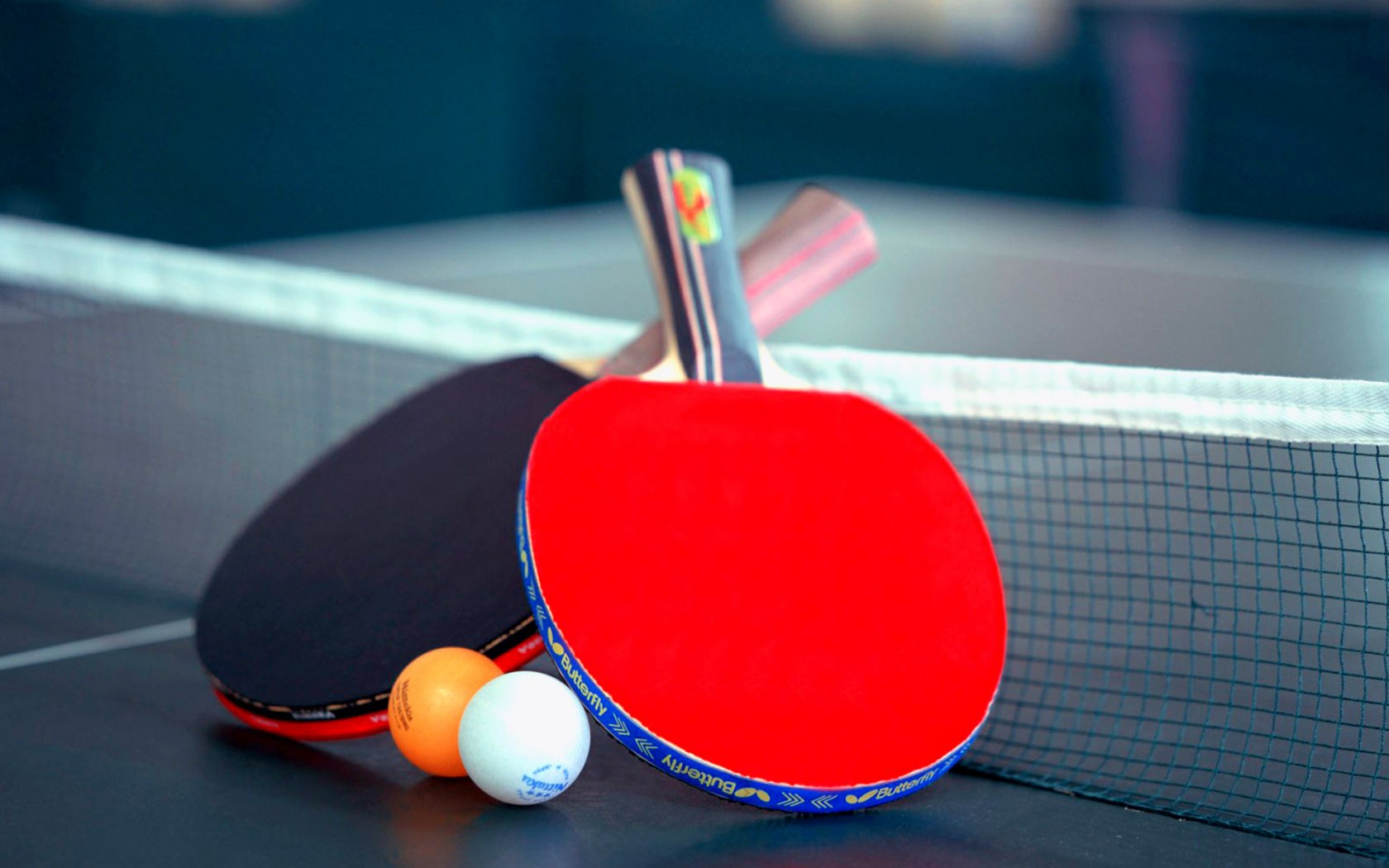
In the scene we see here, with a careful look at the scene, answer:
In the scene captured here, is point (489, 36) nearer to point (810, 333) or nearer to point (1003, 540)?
point (810, 333)

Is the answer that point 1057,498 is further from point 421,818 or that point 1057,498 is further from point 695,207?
point 421,818

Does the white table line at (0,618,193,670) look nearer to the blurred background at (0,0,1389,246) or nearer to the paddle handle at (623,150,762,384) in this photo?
the paddle handle at (623,150,762,384)

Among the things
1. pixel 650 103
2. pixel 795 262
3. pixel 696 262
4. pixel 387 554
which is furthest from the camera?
pixel 650 103

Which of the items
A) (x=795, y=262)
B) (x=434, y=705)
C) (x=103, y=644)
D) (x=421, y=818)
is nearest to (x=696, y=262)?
(x=795, y=262)

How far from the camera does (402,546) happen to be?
197cm

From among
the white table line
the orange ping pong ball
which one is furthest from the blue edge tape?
the white table line

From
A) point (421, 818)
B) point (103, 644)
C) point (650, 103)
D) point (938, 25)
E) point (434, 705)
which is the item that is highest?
point (938, 25)

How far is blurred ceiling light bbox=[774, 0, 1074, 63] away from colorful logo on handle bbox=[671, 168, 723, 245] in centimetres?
735

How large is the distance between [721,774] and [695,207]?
1021mm

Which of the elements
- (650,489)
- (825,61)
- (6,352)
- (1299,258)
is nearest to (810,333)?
(6,352)

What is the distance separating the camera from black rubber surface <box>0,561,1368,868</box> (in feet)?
4.92

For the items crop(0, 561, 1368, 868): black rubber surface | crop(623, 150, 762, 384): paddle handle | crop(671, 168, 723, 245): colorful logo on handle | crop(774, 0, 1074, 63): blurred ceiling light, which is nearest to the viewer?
crop(0, 561, 1368, 868): black rubber surface

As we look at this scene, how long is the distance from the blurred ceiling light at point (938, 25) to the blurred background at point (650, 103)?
0.05 feet

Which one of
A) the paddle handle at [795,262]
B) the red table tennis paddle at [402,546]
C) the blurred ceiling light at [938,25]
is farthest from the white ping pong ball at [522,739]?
the blurred ceiling light at [938,25]
